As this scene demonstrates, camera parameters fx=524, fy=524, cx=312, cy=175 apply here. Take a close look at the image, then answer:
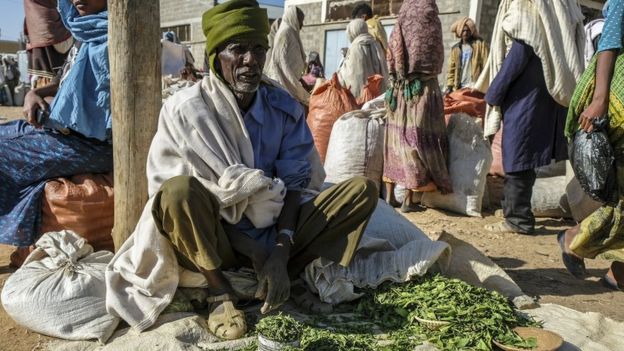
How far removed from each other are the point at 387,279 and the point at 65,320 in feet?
5.33

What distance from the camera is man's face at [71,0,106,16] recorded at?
3.15 meters

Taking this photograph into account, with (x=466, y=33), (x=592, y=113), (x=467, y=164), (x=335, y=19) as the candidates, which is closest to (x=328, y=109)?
(x=467, y=164)

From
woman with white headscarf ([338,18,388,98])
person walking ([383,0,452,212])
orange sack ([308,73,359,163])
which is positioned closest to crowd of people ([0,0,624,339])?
person walking ([383,0,452,212])

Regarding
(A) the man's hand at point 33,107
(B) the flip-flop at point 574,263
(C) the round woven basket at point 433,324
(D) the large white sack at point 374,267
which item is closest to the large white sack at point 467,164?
(B) the flip-flop at point 574,263

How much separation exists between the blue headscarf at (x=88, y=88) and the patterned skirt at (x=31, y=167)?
13cm

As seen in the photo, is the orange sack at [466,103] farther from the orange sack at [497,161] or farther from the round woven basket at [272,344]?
the round woven basket at [272,344]

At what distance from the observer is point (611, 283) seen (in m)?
3.35

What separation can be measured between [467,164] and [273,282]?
3.15 meters

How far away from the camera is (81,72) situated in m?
3.10

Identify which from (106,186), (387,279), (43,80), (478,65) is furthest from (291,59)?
(387,279)

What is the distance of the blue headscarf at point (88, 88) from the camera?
3.07m

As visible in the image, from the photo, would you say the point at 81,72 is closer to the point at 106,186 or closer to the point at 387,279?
the point at 106,186

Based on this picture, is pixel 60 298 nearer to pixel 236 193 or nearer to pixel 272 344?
pixel 236 193

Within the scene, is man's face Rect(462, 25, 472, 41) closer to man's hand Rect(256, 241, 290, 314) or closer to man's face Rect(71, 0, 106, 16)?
man's face Rect(71, 0, 106, 16)
